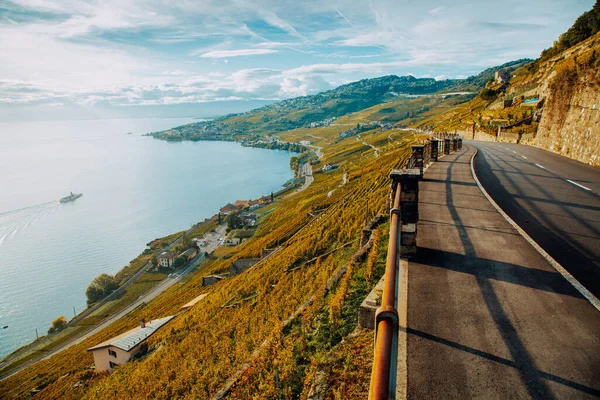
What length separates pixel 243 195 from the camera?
482ft

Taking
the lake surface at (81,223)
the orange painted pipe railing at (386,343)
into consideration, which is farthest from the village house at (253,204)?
the orange painted pipe railing at (386,343)

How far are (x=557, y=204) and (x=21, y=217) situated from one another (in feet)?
553

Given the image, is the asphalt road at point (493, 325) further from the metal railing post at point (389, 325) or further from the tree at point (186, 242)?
the tree at point (186, 242)

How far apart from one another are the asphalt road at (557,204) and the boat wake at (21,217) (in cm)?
14520

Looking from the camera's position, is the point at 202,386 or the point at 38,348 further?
the point at 38,348

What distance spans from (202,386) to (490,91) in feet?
375

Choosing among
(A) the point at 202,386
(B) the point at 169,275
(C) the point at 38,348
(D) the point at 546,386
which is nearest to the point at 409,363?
(D) the point at 546,386

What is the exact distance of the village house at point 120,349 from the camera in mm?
31781

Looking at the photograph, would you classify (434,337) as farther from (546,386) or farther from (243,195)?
(243,195)

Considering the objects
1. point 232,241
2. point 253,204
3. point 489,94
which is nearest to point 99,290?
point 232,241

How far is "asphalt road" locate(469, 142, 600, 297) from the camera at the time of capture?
30.1 ft

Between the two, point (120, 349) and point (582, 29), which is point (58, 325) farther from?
point (582, 29)

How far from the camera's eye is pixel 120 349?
105 ft

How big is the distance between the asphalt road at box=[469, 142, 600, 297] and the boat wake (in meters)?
145
